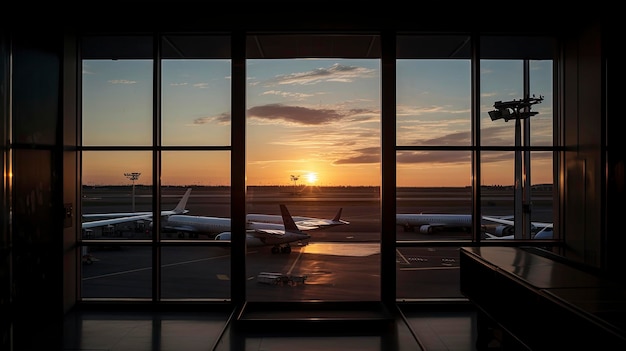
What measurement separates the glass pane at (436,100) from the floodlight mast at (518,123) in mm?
728

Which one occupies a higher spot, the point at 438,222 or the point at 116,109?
the point at 116,109

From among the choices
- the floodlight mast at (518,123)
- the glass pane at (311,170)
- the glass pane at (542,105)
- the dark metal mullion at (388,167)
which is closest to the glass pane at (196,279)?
the glass pane at (311,170)

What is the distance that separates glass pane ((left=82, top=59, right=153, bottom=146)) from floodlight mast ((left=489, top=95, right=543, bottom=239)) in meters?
5.78

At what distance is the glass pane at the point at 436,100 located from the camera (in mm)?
Answer: 7141

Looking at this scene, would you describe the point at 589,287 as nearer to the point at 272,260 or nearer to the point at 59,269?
the point at 59,269

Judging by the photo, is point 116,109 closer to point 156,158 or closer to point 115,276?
point 156,158

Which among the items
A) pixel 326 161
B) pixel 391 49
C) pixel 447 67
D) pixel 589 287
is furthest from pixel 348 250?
pixel 589 287

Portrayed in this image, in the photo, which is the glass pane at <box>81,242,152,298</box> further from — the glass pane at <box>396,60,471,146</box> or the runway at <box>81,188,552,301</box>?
the glass pane at <box>396,60,471,146</box>

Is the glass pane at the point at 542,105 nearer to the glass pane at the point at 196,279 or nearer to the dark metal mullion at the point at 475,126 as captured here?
the dark metal mullion at the point at 475,126

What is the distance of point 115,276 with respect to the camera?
13.4m

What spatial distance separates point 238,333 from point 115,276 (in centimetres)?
956

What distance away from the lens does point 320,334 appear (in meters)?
5.43

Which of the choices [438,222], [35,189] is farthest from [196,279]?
[438,222]

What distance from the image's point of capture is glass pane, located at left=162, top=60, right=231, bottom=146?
20.9 ft
